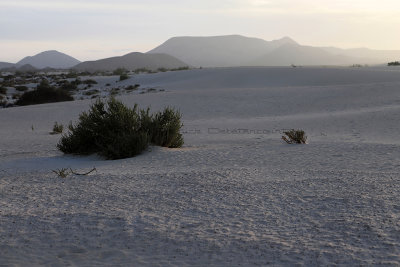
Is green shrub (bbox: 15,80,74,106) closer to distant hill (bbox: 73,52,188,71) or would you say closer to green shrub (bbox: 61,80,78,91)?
green shrub (bbox: 61,80,78,91)

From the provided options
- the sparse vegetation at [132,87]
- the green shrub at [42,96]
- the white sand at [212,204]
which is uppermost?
the sparse vegetation at [132,87]

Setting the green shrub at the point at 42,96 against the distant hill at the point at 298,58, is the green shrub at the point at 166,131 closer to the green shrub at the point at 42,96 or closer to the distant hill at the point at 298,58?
the green shrub at the point at 42,96

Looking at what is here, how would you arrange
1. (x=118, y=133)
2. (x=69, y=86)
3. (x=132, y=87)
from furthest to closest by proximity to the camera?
1. (x=69, y=86)
2. (x=132, y=87)
3. (x=118, y=133)

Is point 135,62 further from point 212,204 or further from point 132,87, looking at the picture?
point 212,204

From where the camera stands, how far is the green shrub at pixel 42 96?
2891 cm

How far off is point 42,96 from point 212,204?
82.8 feet

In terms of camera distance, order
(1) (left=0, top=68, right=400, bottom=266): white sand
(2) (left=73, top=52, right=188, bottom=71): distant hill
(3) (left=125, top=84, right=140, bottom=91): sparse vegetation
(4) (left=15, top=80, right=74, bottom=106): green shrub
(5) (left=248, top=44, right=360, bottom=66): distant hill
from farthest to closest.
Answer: (5) (left=248, top=44, right=360, bottom=66): distant hill
(2) (left=73, top=52, right=188, bottom=71): distant hill
(3) (left=125, top=84, right=140, bottom=91): sparse vegetation
(4) (left=15, top=80, right=74, bottom=106): green shrub
(1) (left=0, top=68, right=400, bottom=266): white sand

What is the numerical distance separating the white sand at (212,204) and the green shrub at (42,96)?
50.7 feet

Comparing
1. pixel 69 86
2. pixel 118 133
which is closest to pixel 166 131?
pixel 118 133

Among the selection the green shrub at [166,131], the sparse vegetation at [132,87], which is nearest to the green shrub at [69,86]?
the sparse vegetation at [132,87]

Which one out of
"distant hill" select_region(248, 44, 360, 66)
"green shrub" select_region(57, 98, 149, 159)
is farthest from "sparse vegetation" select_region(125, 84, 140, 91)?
"distant hill" select_region(248, 44, 360, 66)

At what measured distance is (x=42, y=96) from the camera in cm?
2934

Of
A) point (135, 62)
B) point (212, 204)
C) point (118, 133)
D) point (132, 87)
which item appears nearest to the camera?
point (212, 204)

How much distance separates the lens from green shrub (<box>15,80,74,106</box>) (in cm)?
2891
